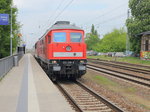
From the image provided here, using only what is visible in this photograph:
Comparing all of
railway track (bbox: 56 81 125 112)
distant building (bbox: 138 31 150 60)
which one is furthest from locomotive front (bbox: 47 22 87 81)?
distant building (bbox: 138 31 150 60)

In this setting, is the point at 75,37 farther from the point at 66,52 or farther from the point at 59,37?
the point at 66,52

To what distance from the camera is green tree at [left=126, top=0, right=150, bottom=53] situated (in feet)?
133

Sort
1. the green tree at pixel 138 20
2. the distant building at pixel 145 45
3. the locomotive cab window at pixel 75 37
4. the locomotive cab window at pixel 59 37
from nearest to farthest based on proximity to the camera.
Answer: the locomotive cab window at pixel 59 37
the locomotive cab window at pixel 75 37
the distant building at pixel 145 45
the green tree at pixel 138 20

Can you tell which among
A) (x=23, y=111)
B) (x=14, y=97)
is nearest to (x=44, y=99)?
(x=14, y=97)

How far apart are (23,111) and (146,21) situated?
3741 centimetres

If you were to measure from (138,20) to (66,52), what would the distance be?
31799 mm

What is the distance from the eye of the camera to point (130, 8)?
144 ft

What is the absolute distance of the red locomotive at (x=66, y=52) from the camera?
1277 cm

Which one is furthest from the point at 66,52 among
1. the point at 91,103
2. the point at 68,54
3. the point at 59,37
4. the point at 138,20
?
the point at 138,20

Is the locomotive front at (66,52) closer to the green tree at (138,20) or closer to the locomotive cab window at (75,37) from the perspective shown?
the locomotive cab window at (75,37)

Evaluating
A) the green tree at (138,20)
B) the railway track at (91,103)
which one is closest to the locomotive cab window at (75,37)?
the railway track at (91,103)

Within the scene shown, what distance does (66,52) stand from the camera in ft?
42.7

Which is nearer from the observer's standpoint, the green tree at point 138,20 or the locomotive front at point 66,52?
the locomotive front at point 66,52

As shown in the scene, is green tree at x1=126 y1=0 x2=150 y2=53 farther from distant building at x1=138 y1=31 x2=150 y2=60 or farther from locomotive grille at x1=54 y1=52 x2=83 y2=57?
locomotive grille at x1=54 y1=52 x2=83 y2=57
